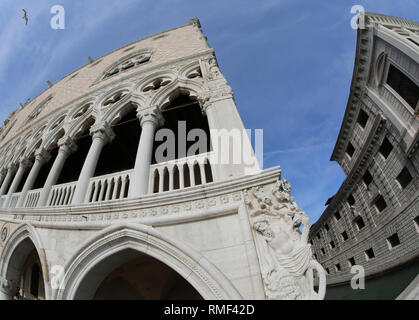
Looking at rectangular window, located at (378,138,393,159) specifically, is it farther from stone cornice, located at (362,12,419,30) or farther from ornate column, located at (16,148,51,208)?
ornate column, located at (16,148,51,208)

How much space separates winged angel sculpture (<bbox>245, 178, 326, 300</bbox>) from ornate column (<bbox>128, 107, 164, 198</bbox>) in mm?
2100

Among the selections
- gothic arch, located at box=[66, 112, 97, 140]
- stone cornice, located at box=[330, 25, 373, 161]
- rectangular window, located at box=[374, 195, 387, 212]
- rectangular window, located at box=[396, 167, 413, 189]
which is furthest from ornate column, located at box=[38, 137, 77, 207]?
rectangular window, located at box=[374, 195, 387, 212]

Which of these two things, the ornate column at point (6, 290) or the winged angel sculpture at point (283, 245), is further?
the ornate column at point (6, 290)

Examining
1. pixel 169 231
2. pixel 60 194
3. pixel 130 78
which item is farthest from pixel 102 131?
pixel 169 231

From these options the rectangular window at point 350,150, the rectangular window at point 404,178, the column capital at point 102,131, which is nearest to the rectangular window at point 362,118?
the rectangular window at point 350,150

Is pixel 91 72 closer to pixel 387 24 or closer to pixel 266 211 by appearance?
pixel 266 211

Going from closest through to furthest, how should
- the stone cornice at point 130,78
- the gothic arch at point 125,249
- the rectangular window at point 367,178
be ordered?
the gothic arch at point 125,249 → the stone cornice at point 130,78 → the rectangular window at point 367,178

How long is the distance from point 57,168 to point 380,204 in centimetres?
1668

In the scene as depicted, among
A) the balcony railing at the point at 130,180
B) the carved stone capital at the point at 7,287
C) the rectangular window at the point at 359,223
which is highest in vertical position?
the rectangular window at the point at 359,223

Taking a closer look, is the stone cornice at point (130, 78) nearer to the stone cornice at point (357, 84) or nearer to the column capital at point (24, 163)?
the column capital at point (24, 163)

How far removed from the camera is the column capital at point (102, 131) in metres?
5.67

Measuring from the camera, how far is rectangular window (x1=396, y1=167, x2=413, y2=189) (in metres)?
10.1

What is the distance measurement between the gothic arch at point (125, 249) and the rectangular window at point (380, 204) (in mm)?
14464

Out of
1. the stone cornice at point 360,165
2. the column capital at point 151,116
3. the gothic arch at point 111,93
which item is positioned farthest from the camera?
the stone cornice at point 360,165
